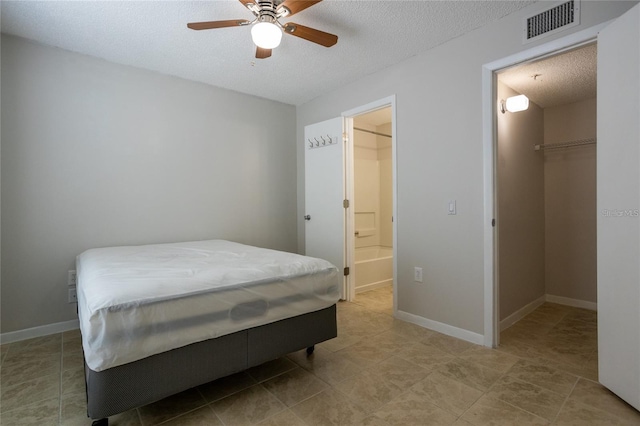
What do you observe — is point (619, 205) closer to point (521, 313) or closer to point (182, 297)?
point (521, 313)

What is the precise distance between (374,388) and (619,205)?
5.49 ft

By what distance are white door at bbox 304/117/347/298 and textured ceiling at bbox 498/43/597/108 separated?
5.77 feet

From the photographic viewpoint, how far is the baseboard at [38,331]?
8.10 feet

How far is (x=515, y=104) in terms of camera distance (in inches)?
108

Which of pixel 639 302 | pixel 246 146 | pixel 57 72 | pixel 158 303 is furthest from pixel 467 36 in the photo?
pixel 57 72

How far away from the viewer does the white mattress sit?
130 cm

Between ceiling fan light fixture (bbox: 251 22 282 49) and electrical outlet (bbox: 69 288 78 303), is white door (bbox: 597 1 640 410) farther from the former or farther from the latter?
electrical outlet (bbox: 69 288 78 303)

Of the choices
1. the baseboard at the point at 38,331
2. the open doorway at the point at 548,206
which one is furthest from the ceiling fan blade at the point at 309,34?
the baseboard at the point at 38,331

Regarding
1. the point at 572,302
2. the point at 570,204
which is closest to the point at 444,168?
the point at 570,204

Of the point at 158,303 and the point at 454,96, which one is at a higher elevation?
the point at 454,96

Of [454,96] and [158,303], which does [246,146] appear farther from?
[158,303]

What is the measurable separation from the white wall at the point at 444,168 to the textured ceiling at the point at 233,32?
0.17 metres

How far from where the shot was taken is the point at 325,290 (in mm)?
2051

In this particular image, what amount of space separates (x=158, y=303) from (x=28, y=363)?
5.14 ft
